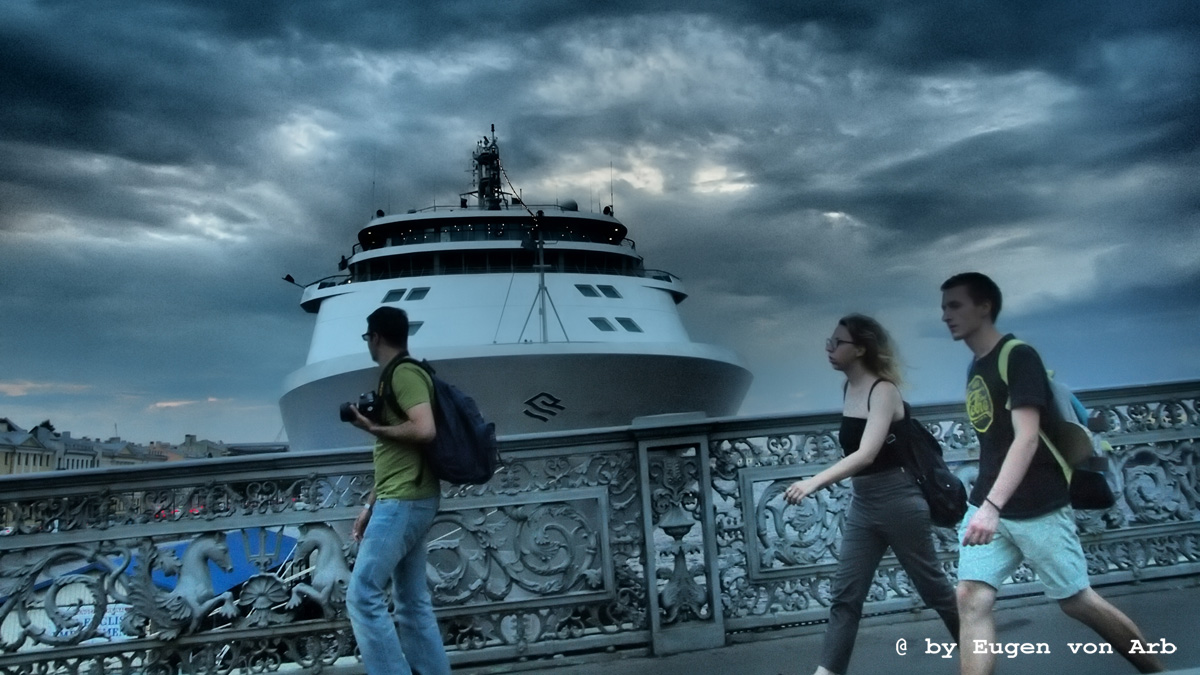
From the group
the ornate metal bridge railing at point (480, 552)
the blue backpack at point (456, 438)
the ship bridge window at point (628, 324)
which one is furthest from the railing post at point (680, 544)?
the ship bridge window at point (628, 324)

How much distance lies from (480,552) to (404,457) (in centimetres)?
140

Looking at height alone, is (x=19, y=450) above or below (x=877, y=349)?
above

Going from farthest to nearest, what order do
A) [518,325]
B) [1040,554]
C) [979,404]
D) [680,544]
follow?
[518,325], [680,544], [979,404], [1040,554]

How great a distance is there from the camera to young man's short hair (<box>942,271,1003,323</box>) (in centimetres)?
296

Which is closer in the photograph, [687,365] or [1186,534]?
[1186,534]

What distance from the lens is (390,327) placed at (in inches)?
133

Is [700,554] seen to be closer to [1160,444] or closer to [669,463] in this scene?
[669,463]

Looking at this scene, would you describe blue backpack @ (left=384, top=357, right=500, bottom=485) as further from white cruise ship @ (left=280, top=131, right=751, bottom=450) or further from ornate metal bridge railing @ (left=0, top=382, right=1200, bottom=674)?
white cruise ship @ (left=280, top=131, right=751, bottom=450)

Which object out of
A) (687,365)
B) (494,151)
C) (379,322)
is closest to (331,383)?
(687,365)

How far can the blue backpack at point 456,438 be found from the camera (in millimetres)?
3248

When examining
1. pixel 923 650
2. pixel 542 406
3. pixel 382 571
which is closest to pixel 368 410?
pixel 382 571

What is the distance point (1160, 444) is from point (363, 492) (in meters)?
4.69

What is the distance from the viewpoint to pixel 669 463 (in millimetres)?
4672

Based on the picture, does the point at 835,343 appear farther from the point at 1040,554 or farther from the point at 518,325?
the point at 518,325
